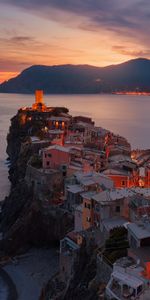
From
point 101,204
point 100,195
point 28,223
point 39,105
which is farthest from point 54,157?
point 39,105

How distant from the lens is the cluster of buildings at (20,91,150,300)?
12111 millimetres

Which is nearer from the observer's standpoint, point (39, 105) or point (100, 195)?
point (100, 195)

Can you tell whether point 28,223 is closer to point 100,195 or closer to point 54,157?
point 54,157

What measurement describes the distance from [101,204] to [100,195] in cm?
78

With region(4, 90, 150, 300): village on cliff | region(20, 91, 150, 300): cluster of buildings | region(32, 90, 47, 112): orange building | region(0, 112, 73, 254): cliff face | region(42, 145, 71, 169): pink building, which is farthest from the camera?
region(32, 90, 47, 112): orange building

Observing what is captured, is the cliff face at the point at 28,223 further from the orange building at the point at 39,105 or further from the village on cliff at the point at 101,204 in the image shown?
the orange building at the point at 39,105

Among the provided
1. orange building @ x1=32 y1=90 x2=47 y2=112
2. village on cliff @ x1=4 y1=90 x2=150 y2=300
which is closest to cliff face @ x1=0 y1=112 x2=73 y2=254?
village on cliff @ x1=4 y1=90 x2=150 y2=300

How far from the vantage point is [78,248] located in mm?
17953

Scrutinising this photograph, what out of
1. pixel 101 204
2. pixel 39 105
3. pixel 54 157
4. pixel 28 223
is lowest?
pixel 28 223

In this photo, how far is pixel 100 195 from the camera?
18.4 m

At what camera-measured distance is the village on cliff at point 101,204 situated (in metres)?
12.4

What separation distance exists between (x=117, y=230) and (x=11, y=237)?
907cm

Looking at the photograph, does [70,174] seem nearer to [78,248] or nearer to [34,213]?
[34,213]

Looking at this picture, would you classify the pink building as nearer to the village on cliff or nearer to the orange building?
the village on cliff
